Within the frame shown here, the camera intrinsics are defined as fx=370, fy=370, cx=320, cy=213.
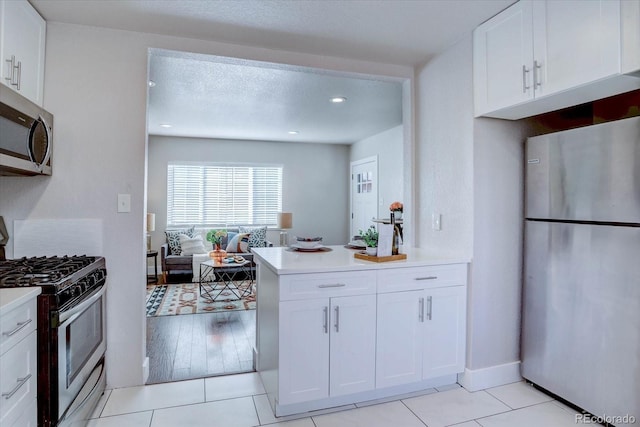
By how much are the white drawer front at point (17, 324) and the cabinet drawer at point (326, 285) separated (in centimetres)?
107

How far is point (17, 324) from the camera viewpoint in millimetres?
1386

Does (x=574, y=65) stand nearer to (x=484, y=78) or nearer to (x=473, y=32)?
(x=484, y=78)

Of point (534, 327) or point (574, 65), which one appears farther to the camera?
point (534, 327)

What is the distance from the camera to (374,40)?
8.27 feet

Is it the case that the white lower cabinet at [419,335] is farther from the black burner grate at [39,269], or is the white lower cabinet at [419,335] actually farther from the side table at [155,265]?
the side table at [155,265]

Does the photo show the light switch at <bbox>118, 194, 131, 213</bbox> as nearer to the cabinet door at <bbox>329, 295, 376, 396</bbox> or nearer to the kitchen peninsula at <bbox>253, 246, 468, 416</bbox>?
the kitchen peninsula at <bbox>253, 246, 468, 416</bbox>

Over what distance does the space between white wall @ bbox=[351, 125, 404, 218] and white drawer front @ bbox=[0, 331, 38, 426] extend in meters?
4.93

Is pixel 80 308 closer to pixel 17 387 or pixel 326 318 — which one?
pixel 17 387

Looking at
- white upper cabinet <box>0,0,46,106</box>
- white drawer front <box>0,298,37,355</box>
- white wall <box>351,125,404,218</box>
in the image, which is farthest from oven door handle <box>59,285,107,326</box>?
white wall <box>351,125,404,218</box>

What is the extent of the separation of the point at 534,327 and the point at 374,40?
2.16 meters

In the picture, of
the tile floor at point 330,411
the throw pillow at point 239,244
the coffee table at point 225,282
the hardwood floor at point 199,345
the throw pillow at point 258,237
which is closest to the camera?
the tile floor at point 330,411

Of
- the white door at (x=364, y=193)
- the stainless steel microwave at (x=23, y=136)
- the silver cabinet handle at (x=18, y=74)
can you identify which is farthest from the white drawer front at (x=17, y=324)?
the white door at (x=364, y=193)

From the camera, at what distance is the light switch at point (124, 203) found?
238cm

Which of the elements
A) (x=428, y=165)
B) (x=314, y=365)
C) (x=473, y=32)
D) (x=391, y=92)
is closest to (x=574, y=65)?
(x=473, y=32)
